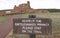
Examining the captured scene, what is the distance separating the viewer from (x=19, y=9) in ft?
12.8

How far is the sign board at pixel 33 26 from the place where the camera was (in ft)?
7.80

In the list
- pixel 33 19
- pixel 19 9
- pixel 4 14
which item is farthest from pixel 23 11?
pixel 33 19

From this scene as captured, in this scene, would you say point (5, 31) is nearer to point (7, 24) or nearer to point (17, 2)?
point (7, 24)

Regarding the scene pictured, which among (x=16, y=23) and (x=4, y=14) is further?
(x=4, y=14)

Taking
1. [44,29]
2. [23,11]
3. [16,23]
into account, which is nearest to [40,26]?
[44,29]

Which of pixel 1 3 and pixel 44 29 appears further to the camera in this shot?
pixel 1 3

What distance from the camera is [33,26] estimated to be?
242 centimetres

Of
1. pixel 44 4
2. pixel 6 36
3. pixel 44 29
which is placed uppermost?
pixel 44 4

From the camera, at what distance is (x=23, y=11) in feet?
12.7

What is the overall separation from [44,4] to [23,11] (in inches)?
17.5

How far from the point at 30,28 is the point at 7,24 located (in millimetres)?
1625

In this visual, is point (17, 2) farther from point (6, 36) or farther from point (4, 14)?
point (6, 36)

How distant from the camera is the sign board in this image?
2377mm

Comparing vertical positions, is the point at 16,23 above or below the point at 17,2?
below
